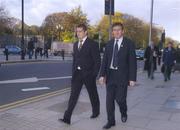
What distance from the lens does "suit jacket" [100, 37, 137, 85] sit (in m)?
7.14

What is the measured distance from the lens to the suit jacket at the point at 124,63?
23.4 ft

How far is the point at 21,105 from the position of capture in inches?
384

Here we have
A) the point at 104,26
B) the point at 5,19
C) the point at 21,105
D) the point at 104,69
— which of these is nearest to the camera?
the point at 104,69

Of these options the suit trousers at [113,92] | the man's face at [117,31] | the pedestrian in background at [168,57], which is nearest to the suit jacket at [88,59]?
the suit trousers at [113,92]

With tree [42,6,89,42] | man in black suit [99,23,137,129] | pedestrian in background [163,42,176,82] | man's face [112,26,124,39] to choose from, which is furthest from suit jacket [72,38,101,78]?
tree [42,6,89,42]

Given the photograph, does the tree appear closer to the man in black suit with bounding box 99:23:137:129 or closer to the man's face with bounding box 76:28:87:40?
the man's face with bounding box 76:28:87:40

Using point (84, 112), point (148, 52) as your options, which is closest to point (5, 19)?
point (148, 52)

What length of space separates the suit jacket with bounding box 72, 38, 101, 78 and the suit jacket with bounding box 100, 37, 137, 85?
0.38m

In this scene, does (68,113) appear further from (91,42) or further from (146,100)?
(146,100)

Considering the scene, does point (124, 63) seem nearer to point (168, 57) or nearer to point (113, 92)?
point (113, 92)

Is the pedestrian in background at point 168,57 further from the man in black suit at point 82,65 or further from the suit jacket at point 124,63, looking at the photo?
the suit jacket at point 124,63

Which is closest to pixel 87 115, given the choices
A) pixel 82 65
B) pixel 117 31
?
pixel 82 65

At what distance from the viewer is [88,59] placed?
761 cm

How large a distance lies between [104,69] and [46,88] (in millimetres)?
6797
